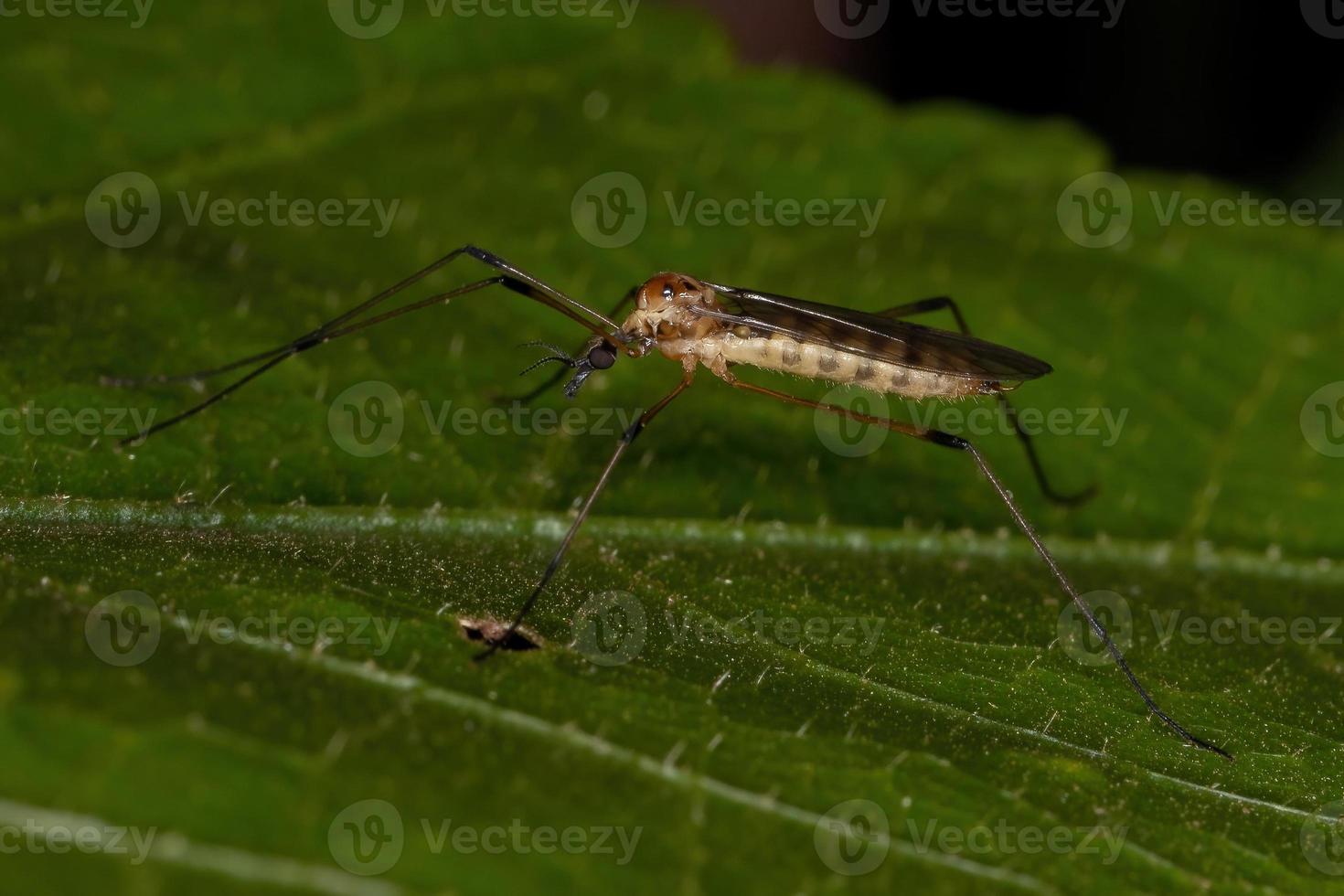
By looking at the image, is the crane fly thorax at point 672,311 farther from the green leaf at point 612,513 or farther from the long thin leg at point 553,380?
the green leaf at point 612,513

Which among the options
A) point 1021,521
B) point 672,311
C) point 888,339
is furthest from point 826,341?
point 1021,521

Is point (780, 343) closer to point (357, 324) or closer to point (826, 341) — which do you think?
point (826, 341)

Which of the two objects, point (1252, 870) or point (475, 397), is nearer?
point (1252, 870)

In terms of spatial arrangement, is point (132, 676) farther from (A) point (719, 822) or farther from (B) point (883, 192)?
(B) point (883, 192)

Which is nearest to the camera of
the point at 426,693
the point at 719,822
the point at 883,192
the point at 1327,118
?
the point at 719,822

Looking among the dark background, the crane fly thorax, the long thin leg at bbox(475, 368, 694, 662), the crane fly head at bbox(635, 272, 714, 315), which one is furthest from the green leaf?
the dark background

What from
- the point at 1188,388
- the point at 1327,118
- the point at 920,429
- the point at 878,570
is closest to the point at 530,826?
the point at 878,570
